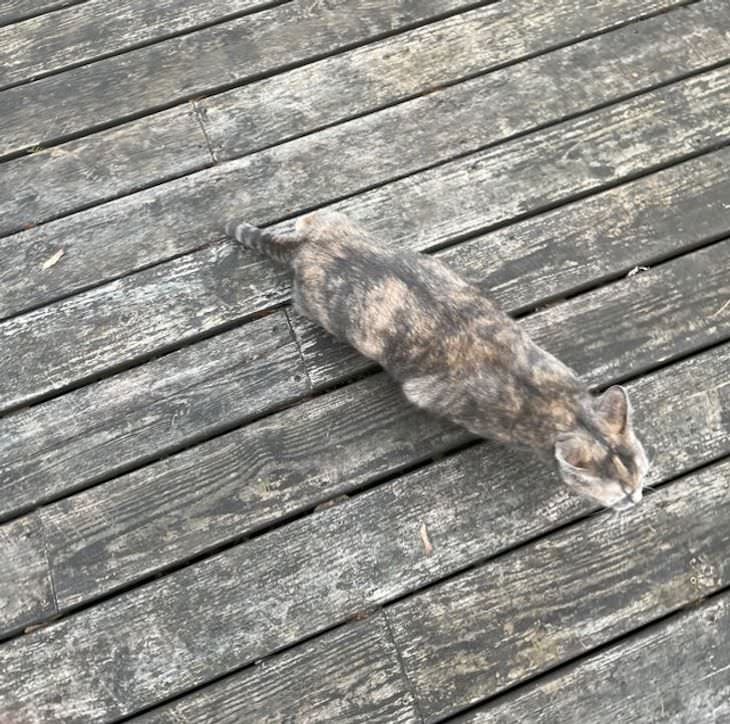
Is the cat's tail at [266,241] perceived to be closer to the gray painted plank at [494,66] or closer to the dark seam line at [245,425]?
the dark seam line at [245,425]

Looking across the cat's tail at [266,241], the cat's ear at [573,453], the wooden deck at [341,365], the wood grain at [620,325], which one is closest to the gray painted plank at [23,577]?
the wooden deck at [341,365]

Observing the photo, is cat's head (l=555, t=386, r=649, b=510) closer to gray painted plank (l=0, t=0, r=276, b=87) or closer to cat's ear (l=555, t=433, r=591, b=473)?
cat's ear (l=555, t=433, r=591, b=473)

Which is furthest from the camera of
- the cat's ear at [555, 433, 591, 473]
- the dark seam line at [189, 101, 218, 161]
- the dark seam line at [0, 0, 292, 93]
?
the dark seam line at [0, 0, 292, 93]

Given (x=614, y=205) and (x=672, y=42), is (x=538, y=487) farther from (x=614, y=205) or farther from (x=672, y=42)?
(x=672, y=42)

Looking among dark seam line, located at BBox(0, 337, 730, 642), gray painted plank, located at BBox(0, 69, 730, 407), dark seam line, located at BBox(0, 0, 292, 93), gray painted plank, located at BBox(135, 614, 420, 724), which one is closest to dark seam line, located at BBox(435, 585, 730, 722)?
gray painted plank, located at BBox(135, 614, 420, 724)

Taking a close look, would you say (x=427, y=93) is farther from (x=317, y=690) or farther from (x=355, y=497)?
(x=317, y=690)

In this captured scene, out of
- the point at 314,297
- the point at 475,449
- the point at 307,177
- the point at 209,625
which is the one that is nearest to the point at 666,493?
the point at 475,449
